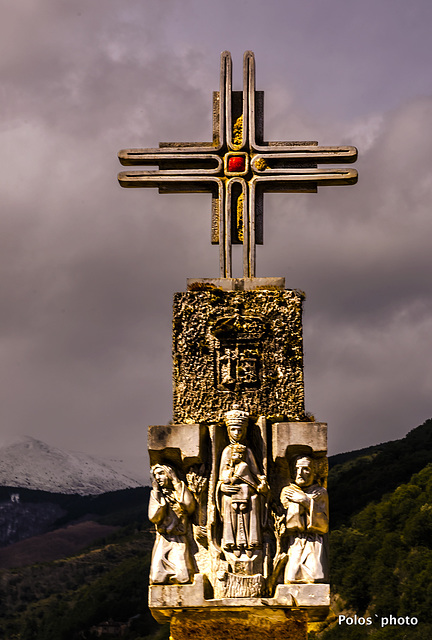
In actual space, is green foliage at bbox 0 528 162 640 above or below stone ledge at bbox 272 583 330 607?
below

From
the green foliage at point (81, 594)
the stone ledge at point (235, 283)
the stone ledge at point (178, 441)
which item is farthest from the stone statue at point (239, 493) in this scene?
the green foliage at point (81, 594)

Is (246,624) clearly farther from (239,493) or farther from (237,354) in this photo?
(237,354)

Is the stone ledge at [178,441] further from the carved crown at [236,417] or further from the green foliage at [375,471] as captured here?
the green foliage at [375,471]

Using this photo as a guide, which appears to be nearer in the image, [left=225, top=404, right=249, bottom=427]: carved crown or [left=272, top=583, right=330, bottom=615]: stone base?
[left=272, top=583, right=330, bottom=615]: stone base

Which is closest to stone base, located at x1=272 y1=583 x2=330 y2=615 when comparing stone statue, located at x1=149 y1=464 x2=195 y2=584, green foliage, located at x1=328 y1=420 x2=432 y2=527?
stone statue, located at x1=149 y1=464 x2=195 y2=584

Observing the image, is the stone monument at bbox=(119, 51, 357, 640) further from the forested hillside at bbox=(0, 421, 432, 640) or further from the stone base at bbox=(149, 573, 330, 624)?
the forested hillside at bbox=(0, 421, 432, 640)

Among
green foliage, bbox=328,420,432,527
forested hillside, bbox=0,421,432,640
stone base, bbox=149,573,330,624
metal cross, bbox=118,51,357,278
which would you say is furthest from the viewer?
green foliage, bbox=328,420,432,527

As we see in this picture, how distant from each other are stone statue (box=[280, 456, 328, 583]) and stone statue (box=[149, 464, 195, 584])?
0.62 metres

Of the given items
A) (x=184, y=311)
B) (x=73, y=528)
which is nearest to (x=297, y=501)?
(x=184, y=311)

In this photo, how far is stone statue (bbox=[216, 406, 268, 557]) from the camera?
235 inches

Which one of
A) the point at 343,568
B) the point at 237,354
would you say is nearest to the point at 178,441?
the point at 237,354

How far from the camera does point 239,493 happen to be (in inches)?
237

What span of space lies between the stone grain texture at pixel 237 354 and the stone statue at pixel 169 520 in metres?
0.40

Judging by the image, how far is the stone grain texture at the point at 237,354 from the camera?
6219mm
